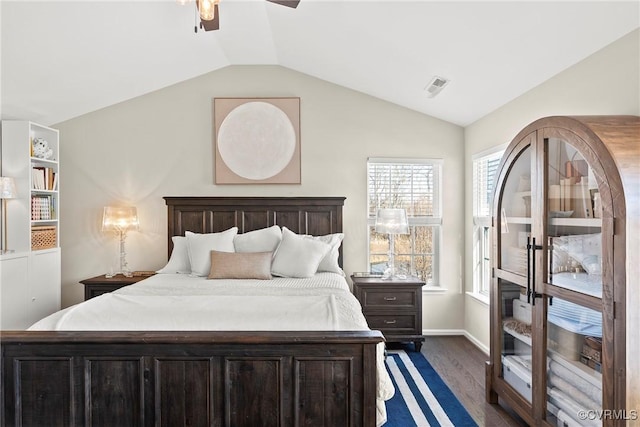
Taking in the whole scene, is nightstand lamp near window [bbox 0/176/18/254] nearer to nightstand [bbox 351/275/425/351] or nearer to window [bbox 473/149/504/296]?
nightstand [bbox 351/275/425/351]

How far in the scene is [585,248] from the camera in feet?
6.38

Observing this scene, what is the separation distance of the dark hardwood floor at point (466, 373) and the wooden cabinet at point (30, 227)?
3934mm

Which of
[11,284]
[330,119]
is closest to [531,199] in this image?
[330,119]

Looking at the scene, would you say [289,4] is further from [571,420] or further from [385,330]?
[385,330]

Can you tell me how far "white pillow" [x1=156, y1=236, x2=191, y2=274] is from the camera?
3.89 meters

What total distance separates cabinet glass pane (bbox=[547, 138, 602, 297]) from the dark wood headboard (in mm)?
2398

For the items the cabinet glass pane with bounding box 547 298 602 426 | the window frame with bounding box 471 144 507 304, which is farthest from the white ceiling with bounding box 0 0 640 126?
the cabinet glass pane with bounding box 547 298 602 426

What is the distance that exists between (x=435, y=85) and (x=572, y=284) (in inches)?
87.7

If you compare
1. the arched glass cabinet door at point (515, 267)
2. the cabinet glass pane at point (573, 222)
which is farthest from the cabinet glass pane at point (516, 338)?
the cabinet glass pane at point (573, 222)

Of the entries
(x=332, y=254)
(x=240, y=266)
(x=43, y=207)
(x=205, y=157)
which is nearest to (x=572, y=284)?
(x=332, y=254)

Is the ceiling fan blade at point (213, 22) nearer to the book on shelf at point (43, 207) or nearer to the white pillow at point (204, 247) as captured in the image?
the white pillow at point (204, 247)

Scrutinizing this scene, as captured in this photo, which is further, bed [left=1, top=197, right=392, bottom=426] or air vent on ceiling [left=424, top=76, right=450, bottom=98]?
air vent on ceiling [left=424, top=76, right=450, bottom=98]

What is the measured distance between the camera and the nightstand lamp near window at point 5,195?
3.63 m

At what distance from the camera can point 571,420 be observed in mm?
2014
